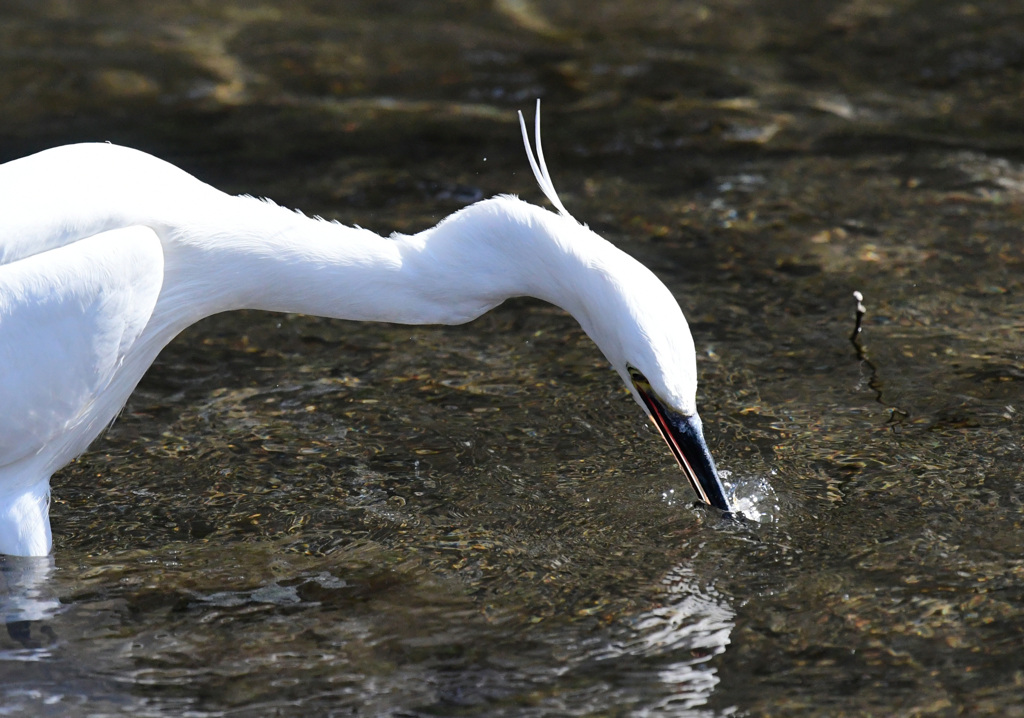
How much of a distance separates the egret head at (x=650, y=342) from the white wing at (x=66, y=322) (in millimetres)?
1446

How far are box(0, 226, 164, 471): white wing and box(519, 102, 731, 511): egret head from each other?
1446 millimetres

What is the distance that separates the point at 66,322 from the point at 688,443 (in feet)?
6.90

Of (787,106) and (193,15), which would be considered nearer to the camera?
(787,106)

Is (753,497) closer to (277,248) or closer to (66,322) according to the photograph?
(277,248)

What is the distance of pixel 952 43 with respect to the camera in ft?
30.9

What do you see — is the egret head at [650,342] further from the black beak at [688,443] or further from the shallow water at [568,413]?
the shallow water at [568,413]

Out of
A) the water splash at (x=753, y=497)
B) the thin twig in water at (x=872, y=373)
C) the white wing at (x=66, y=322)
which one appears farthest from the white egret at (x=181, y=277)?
the thin twig in water at (x=872, y=373)

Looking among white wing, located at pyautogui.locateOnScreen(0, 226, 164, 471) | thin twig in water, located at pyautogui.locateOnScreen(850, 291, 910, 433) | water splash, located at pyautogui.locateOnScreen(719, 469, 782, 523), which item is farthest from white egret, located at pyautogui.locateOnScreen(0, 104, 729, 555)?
thin twig in water, located at pyautogui.locateOnScreen(850, 291, 910, 433)

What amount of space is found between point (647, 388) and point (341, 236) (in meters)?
1.20

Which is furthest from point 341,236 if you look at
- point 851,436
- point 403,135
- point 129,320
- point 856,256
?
point 403,135

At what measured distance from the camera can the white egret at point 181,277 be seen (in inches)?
169

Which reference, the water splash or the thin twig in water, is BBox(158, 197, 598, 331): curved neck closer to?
the water splash

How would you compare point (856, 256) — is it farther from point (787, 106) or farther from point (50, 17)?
point (50, 17)

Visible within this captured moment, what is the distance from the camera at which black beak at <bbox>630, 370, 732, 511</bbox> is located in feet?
13.7
